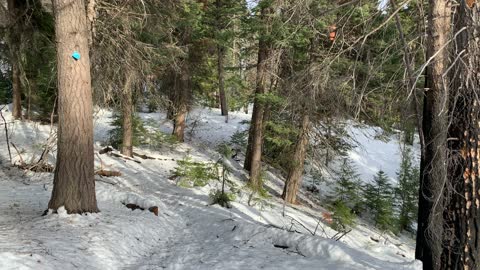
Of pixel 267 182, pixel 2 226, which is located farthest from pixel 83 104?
pixel 267 182

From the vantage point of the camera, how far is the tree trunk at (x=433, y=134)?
4.32 m

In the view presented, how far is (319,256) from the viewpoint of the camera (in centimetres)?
565

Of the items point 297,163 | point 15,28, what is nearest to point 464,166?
point 297,163

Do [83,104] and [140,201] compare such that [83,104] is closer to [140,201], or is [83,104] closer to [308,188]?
[140,201]

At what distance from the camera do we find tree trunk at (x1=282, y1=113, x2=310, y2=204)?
11789mm

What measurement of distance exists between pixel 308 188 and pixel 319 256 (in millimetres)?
11075

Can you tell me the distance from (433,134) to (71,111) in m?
5.55

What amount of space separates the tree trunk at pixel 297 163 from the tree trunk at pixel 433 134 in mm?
6974

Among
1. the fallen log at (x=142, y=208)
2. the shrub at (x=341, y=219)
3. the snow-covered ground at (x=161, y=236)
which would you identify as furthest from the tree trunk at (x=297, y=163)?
the fallen log at (x=142, y=208)

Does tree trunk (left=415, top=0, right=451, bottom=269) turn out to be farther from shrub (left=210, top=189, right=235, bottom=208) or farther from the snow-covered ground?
shrub (left=210, top=189, right=235, bottom=208)

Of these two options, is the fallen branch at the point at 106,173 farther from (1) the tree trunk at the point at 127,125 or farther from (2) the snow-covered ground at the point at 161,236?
(1) the tree trunk at the point at 127,125

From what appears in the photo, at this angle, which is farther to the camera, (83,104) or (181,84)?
(181,84)

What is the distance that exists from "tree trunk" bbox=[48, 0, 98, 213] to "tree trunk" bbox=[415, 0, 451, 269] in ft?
17.3

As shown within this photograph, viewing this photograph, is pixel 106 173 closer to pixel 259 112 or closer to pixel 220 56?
pixel 259 112
